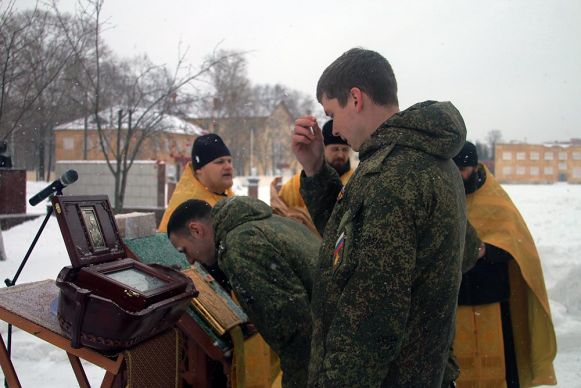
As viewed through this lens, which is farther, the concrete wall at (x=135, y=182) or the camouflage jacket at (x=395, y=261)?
the concrete wall at (x=135, y=182)

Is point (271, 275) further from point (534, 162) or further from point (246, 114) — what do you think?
point (246, 114)

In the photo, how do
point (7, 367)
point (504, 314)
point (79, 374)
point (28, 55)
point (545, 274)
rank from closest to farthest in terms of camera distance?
point (7, 367) → point (79, 374) → point (504, 314) → point (545, 274) → point (28, 55)

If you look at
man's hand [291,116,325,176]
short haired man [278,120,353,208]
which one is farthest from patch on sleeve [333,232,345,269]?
short haired man [278,120,353,208]

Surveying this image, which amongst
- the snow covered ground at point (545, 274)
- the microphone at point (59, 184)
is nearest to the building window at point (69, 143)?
the snow covered ground at point (545, 274)

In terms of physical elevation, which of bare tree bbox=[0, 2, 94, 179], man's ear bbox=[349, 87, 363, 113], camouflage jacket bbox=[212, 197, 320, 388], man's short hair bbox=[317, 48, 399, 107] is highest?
bare tree bbox=[0, 2, 94, 179]

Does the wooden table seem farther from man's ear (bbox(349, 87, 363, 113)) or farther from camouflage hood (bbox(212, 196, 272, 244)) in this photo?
man's ear (bbox(349, 87, 363, 113))

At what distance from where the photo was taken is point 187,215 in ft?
9.81

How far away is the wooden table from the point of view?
91.4 inches

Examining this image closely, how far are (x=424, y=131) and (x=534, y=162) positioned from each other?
3189 cm

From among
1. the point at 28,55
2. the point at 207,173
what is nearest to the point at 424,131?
the point at 207,173

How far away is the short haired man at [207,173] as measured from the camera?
4.71 metres

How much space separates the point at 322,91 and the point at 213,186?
312 centimetres

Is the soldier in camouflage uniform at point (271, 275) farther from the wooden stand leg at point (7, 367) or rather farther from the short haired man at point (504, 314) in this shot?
the short haired man at point (504, 314)

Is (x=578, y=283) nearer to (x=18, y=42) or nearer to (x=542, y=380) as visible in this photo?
(x=542, y=380)
